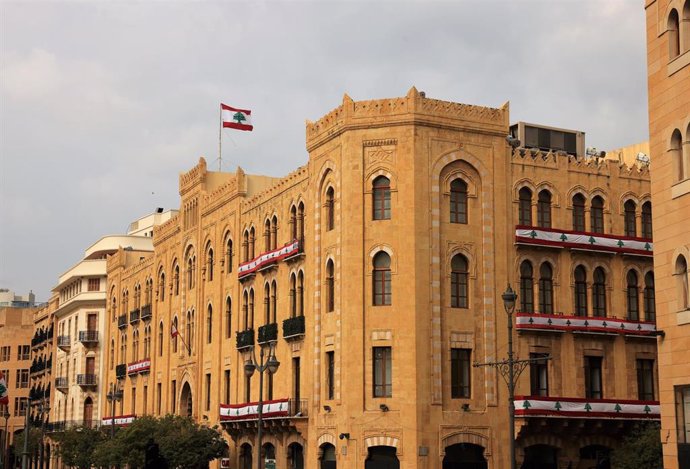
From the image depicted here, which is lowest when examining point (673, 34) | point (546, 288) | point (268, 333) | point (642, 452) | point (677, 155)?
point (642, 452)

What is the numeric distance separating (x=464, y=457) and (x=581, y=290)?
10.1m

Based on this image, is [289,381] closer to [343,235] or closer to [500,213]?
[343,235]

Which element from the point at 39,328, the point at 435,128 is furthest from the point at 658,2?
the point at 39,328

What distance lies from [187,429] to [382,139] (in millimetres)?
20091

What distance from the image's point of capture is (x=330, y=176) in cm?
4972

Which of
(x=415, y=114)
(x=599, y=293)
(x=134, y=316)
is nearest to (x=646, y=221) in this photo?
(x=599, y=293)

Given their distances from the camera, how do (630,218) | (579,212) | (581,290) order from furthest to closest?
(630,218)
(579,212)
(581,290)

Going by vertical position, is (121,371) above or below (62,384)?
above

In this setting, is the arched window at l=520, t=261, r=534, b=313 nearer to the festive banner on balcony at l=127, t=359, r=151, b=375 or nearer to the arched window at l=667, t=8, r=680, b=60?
the arched window at l=667, t=8, r=680, b=60

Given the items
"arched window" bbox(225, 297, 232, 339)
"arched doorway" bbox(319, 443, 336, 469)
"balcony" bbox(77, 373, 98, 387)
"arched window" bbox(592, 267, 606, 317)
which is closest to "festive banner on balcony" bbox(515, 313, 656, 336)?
"arched window" bbox(592, 267, 606, 317)

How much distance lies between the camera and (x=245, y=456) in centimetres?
5831

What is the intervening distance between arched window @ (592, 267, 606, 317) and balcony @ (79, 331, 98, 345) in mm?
50974

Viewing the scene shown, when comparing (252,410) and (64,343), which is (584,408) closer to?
(252,410)

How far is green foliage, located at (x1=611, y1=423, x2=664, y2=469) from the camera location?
4400cm
